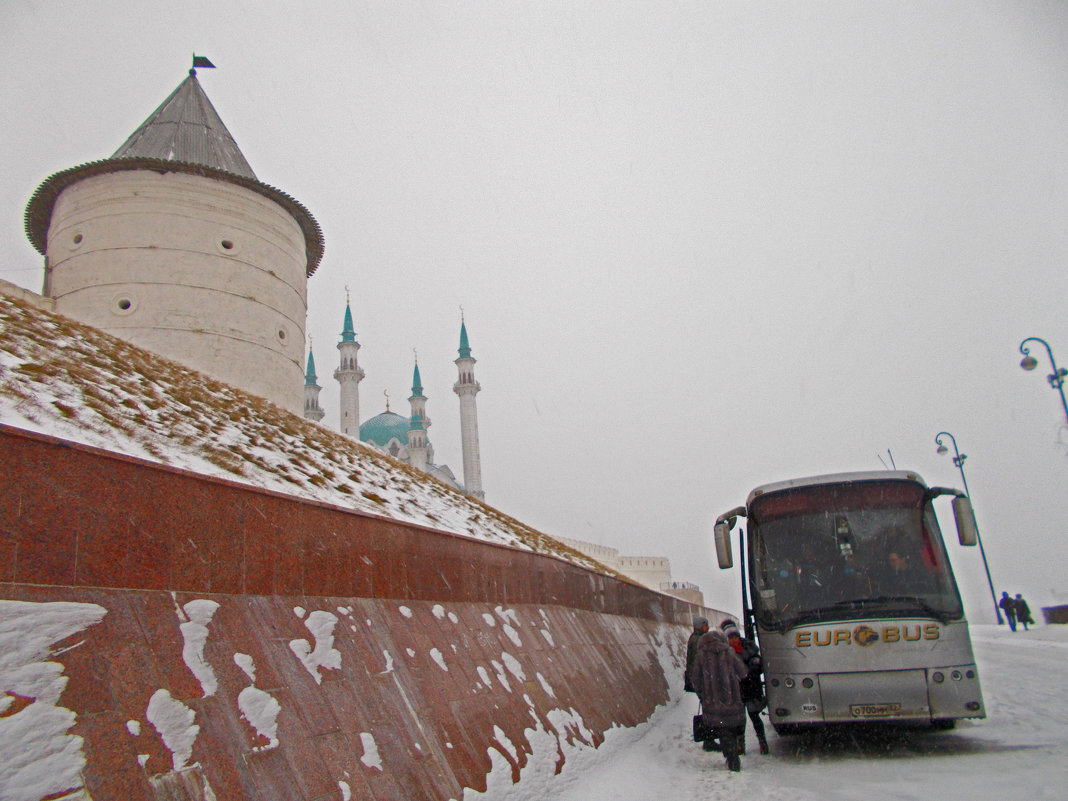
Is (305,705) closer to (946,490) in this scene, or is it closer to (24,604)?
(24,604)

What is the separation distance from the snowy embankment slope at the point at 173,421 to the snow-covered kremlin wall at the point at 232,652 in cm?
85

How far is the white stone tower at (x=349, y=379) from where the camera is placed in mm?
60231

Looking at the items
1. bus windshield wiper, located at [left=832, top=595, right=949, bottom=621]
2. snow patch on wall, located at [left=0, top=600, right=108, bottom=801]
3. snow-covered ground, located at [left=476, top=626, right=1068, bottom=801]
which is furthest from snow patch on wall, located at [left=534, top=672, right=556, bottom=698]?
snow patch on wall, located at [left=0, top=600, right=108, bottom=801]

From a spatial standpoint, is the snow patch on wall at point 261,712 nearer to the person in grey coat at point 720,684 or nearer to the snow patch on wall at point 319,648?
the snow patch on wall at point 319,648

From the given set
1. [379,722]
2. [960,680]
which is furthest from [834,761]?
[379,722]

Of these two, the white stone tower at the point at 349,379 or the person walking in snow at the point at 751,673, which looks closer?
the person walking in snow at the point at 751,673

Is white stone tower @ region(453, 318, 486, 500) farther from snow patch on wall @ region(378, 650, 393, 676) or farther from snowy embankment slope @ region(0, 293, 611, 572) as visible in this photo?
snow patch on wall @ region(378, 650, 393, 676)

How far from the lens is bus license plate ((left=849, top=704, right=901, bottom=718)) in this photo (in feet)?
24.3

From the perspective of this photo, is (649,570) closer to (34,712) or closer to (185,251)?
(185,251)

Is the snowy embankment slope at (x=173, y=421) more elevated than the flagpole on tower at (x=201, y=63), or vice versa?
the flagpole on tower at (x=201, y=63)

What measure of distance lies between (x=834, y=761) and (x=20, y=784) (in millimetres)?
6678

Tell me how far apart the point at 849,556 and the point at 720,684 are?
183 cm

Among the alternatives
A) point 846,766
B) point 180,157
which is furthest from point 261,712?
point 180,157

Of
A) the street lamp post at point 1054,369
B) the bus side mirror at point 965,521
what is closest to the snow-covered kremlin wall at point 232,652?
the bus side mirror at point 965,521
